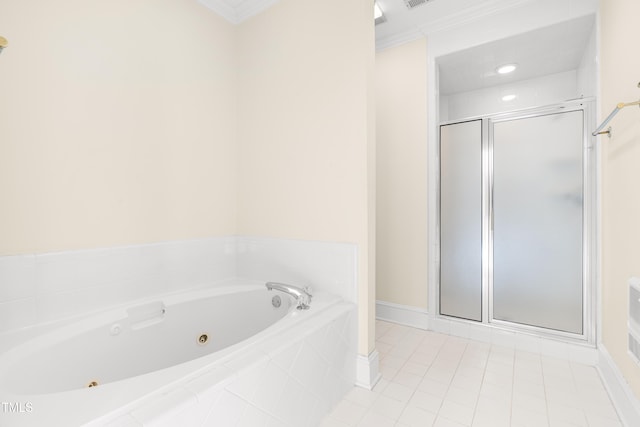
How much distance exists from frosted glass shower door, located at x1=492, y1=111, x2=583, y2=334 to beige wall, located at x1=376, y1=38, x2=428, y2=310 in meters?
0.56

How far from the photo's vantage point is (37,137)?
53.1 inches

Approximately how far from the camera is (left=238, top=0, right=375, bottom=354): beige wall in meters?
1.71

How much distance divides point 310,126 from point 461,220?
1457 millimetres

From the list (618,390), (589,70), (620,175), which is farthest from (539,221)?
(589,70)

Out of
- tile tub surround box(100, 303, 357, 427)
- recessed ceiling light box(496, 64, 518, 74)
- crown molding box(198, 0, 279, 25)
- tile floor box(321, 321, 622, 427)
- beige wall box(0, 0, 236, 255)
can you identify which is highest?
crown molding box(198, 0, 279, 25)

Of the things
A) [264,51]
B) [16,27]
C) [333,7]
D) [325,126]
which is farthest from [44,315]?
[333,7]

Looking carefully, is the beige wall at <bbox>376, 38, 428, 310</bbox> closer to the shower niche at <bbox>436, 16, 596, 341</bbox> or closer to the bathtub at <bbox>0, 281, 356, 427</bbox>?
the shower niche at <bbox>436, 16, 596, 341</bbox>

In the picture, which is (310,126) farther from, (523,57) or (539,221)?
(523,57)

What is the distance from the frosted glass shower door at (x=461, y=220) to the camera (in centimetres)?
233

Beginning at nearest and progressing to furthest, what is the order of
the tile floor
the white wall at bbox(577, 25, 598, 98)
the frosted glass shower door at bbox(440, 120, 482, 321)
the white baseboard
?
1. the tile floor
2. the white baseboard
3. the white wall at bbox(577, 25, 598, 98)
4. the frosted glass shower door at bbox(440, 120, 482, 321)

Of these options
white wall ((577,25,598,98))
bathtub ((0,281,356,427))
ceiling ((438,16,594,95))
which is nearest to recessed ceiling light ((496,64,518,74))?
ceiling ((438,16,594,95))

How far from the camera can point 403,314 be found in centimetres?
256

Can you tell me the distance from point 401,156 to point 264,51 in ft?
4.59

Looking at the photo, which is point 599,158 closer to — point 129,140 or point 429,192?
point 429,192
